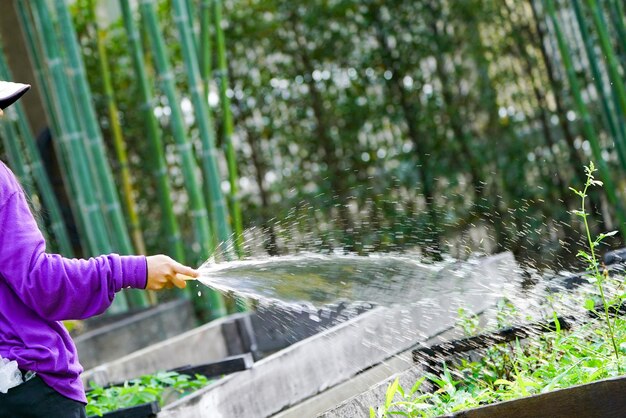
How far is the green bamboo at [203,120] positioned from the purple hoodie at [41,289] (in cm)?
326

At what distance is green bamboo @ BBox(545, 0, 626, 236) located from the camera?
20.4ft

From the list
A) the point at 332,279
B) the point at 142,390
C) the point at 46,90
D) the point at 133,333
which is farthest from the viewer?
the point at 46,90

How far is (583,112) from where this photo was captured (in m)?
6.29

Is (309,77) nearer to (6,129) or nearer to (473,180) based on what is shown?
(473,180)

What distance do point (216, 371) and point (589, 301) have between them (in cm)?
135

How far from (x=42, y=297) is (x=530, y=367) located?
4.17 ft

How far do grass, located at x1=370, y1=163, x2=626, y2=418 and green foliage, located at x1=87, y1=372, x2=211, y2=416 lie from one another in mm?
993

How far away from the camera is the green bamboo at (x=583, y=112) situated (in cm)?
623

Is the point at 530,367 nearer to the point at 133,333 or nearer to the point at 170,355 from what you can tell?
the point at 170,355

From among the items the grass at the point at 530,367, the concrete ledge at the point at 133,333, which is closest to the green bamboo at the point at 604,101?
the concrete ledge at the point at 133,333

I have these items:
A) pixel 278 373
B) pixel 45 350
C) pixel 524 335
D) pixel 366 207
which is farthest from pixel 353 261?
pixel 366 207

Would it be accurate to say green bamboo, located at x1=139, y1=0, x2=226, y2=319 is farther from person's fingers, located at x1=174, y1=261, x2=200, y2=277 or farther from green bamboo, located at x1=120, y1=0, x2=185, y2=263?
person's fingers, located at x1=174, y1=261, x2=200, y2=277

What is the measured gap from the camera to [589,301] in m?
2.81

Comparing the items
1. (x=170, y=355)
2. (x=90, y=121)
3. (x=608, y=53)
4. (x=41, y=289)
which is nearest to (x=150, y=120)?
(x=90, y=121)
